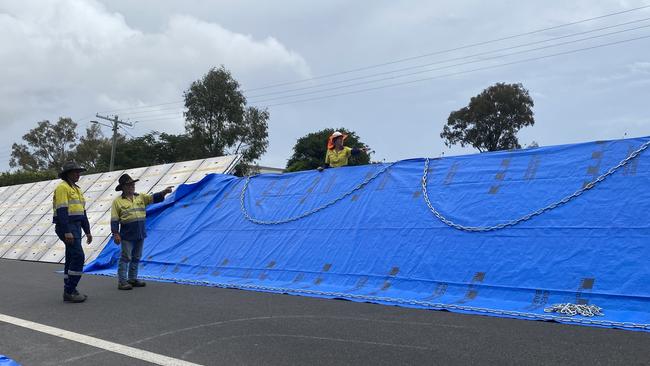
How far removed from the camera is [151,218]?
36.7 ft

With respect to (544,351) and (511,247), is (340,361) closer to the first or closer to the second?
(544,351)

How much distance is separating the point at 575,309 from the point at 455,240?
6.06 ft

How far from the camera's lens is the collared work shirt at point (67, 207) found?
6766mm

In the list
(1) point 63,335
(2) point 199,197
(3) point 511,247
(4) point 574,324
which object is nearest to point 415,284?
(3) point 511,247

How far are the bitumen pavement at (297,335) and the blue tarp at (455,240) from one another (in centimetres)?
53

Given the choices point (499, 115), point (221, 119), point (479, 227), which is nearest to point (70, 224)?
point (479, 227)

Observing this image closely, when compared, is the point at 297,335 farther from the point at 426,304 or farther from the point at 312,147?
the point at 312,147

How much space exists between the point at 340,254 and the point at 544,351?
13.0ft

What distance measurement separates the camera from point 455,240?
21.6ft

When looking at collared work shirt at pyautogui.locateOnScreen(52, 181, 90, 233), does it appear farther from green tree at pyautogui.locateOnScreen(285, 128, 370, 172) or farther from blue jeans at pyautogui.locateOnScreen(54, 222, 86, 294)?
green tree at pyautogui.locateOnScreen(285, 128, 370, 172)

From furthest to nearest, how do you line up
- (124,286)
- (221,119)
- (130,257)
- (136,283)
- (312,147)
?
1. (312,147)
2. (221,119)
3. (130,257)
4. (136,283)
5. (124,286)

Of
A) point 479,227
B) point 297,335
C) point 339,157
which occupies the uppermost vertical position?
point 339,157

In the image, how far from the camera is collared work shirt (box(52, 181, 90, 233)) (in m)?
6.77

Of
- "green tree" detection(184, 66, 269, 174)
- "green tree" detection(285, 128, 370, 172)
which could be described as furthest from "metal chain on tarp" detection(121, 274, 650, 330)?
"green tree" detection(285, 128, 370, 172)
